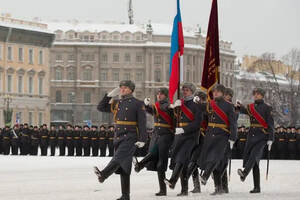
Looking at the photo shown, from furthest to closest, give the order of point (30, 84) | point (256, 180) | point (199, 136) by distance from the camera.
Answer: point (30, 84), point (199, 136), point (256, 180)

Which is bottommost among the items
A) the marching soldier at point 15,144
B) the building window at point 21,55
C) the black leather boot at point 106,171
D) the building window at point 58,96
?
the building window at point 58,96

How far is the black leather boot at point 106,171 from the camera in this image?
537 inches

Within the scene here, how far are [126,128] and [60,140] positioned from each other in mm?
25913

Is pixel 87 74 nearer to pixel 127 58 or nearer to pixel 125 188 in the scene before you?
pixel 127 58

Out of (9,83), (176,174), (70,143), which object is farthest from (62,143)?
(9,83)

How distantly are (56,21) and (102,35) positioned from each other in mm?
6395

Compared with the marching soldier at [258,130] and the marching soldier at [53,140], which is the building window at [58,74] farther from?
the marching soldier at [258,130]

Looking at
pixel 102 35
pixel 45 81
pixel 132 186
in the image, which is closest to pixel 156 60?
pixel 102 35

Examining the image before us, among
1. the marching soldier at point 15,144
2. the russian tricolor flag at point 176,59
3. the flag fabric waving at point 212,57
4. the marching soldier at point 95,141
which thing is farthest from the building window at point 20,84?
the russian tricolor flag at point 176,59

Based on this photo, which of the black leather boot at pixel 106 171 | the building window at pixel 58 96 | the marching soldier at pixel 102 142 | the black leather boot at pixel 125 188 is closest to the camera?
the black leather boot at pixel 106 171

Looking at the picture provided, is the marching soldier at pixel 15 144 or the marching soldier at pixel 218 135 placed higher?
the marching soldier at pixel 218 135

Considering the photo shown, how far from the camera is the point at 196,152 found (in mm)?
16031

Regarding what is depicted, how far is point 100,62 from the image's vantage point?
4564 inches

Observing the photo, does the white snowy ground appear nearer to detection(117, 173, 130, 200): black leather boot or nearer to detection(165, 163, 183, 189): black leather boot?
detection(165, 163, 183, 189): black leather boot
